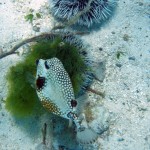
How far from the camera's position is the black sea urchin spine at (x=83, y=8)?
461cm

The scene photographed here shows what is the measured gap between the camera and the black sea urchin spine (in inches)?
182

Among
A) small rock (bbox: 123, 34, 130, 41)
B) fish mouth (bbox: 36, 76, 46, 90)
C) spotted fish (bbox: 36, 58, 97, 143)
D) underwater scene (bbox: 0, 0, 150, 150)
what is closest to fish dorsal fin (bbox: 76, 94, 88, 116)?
underwater scene (bbox: 0, 0, 150, 150)

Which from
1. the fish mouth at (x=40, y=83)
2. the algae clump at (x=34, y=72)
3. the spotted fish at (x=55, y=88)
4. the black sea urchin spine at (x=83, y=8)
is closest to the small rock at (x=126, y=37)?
the black sea urchin spine at (x=83, y=8)

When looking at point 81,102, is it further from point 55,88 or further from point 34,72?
point 55,88

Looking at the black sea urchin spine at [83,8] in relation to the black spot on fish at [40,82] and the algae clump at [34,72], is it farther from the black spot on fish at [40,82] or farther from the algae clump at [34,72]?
the black spot on fish at [40,82]

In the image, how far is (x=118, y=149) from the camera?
13.7 ft

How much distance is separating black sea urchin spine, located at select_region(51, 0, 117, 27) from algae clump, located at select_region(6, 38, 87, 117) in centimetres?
77

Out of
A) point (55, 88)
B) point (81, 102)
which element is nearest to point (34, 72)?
point (55, 88)

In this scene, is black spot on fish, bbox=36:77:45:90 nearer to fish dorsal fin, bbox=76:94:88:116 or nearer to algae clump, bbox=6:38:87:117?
algae clump, bbox=6:38:87:117

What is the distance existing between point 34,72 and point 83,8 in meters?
1.27

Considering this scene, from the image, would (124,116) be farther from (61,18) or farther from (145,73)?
(61,18)

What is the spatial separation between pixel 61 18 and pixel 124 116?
176cm

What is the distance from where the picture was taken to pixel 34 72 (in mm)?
4020

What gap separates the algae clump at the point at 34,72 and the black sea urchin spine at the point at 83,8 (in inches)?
30.4
